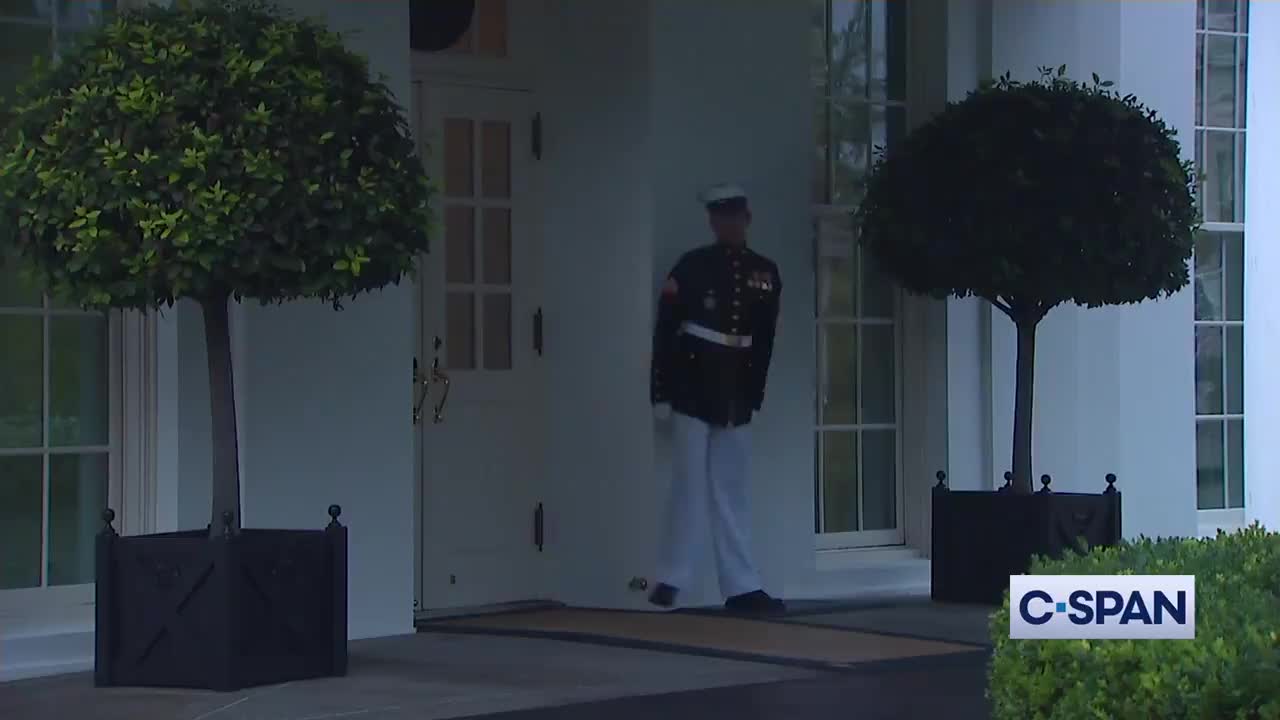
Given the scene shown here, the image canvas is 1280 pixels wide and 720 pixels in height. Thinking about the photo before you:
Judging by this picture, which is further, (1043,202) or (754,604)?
(754,604)

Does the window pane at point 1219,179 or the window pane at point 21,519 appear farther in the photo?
the window pane at point 1219,179

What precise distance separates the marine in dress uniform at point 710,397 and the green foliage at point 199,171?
8.57 ft

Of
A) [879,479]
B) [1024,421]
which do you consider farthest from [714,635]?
[879,479]

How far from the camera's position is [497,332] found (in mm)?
10297

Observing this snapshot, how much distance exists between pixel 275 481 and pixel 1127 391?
5.19 meters

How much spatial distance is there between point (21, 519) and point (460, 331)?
2.48 meters

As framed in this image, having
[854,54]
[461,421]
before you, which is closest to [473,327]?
[461,421]

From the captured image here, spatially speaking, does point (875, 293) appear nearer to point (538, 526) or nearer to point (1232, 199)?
point (538, 526)

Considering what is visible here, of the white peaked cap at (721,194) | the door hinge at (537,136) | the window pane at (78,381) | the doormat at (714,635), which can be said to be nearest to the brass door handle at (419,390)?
the doormat at (714,635)

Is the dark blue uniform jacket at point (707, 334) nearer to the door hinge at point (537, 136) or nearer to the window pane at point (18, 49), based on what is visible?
the door hinge at point (537, 136)

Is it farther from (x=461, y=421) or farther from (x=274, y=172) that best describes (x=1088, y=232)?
(x=274, y=172)

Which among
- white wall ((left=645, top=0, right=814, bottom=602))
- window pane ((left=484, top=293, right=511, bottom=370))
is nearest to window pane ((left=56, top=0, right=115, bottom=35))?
window pane ((left=484, top=293, right=511, bottom=370))

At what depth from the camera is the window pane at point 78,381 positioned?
27.7 ft

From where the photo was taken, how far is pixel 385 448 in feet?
29.4
